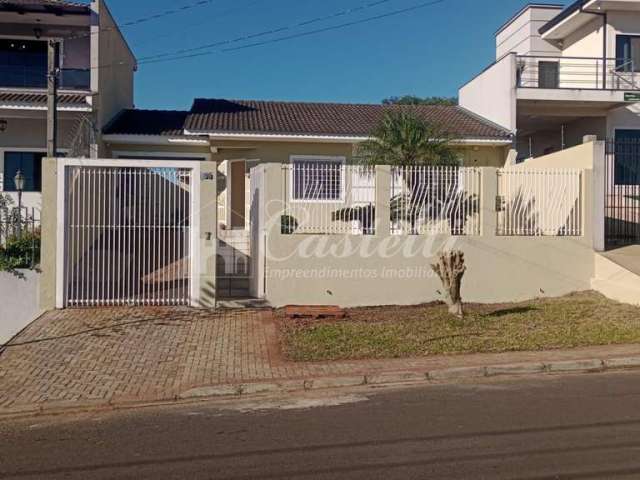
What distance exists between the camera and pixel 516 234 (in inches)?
533

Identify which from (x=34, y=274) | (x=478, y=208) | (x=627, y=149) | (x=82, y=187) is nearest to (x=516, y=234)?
(x=478, y=208)

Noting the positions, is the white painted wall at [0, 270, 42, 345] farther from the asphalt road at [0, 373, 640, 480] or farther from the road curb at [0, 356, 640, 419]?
the asphalt road at [0, 373, 640, 480]

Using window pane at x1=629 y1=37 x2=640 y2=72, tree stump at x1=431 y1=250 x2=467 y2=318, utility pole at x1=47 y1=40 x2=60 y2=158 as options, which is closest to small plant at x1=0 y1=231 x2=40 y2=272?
utility pole at x1=47 y1=40 x2=60 y2=158

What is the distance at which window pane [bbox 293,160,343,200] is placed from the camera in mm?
12734

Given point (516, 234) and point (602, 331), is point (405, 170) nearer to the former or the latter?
point (516, 234)

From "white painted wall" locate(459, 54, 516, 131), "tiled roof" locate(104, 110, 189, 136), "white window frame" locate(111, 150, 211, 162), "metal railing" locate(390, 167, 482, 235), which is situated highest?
"white painted wall" locate(459, 54, 516, 131)

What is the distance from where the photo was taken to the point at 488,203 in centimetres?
1322

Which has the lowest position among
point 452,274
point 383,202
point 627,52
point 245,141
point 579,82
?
point 452,274

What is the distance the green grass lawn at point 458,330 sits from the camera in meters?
9.55

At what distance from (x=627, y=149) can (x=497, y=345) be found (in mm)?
8266

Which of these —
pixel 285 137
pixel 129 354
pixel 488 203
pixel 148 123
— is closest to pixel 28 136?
pixel 148 123

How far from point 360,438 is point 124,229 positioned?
766cm

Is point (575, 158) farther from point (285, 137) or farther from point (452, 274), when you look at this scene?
point (285, 137)

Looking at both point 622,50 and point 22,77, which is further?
point 622,50
